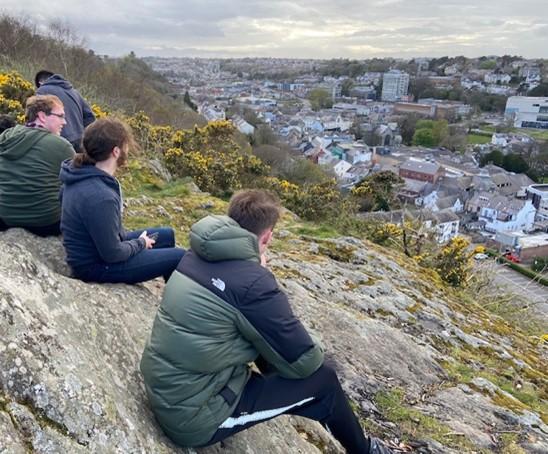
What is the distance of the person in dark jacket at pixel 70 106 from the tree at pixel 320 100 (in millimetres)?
121885

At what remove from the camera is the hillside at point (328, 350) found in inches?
84.0

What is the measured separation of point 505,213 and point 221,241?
5408 centimetres

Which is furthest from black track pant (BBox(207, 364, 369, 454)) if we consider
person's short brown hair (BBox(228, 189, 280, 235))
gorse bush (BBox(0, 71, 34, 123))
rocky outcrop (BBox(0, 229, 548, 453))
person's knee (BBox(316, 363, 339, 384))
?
gorse bush (BBox(0, 71, 34, 123))

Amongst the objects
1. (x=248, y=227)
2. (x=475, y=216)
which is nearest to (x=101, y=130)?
(x=248, y=227)

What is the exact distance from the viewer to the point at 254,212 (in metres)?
2.69

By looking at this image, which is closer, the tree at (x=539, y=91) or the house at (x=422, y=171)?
the house at (x=422, y=171)

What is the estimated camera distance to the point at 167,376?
2.39 m

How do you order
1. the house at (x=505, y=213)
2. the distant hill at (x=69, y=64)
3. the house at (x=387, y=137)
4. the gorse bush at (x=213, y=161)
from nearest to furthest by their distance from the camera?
the gorse bush at (x=213, y=161)
the distant hill at (x=69, y=64)
the house at (x=505, y=213)
the house at (x=387, y=137)

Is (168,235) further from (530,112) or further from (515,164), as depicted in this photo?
(530,112)

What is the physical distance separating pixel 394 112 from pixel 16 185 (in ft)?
395

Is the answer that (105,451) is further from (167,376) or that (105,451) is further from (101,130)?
(101,130)

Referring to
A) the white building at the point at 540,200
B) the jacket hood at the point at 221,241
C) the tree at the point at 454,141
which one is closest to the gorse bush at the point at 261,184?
the jacket hood at the point at 221,241

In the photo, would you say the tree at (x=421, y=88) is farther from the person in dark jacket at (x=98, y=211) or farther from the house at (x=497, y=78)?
the person in dark jacket at (x=98, y=211)

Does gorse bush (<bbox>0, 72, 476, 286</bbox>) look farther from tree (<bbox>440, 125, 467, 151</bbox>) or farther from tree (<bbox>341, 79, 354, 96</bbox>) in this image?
tree (<bbox>341, 79, 354, 96</bbox>)
